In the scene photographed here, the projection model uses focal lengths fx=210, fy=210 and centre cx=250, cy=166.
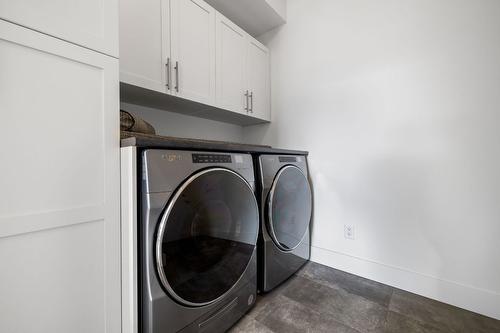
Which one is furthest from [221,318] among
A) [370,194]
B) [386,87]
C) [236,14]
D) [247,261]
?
[236,14]

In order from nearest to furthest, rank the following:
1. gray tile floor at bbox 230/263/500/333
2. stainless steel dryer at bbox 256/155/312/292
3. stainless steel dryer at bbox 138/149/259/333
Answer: stainless steel dryer at bbox 138/149/259/333, gray tile floor at bbox 230/263/500/333, stainless steel dryer at bbox 256/155/312/292

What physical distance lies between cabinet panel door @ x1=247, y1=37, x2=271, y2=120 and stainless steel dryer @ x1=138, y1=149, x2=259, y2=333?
3.10 ft

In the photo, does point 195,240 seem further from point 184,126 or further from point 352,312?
point 184,126

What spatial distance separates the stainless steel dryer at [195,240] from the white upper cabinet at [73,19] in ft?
1.51

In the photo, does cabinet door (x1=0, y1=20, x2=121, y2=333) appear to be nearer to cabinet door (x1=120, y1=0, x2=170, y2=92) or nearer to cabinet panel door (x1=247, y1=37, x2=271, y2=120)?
cabinet door (x1=120, y1=0, x2=170, y2=92)

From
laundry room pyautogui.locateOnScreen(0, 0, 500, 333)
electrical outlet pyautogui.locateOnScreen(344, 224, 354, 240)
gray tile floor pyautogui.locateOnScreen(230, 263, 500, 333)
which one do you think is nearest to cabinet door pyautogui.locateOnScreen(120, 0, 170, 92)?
laundry room pyautogui.locateOnScreen(0, 0, 500, 333)

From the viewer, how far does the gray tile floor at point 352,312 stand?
42.6 inches

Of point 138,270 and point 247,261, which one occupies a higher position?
point 138,270

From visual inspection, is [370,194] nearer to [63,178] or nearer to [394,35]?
[394,35]

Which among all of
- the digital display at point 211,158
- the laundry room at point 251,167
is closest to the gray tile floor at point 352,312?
the laundry room at point 251,167

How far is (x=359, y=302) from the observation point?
1277 mm

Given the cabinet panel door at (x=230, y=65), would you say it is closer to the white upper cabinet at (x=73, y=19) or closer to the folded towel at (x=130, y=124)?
the folded towel at (x=130, y=124)

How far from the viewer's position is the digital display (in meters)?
0.94

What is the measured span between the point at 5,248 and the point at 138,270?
15.0 inches
